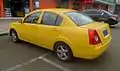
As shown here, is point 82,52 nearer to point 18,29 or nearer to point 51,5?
point 18,29

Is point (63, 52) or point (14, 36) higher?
point (14, 36)

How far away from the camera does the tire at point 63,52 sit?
603 cm

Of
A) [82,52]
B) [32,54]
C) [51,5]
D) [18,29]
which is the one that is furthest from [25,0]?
[82,52]

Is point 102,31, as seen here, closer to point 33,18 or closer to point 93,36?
point 93,36

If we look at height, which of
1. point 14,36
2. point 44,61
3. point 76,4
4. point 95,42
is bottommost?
point 44,61

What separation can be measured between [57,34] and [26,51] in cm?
165

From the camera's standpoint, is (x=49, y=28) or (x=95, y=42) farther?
(x=49, y=28)

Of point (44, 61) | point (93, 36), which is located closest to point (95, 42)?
point (93, 36)

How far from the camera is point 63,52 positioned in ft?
20.4

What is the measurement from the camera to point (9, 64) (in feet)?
19.7

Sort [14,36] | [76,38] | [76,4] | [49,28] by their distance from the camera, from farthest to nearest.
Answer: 1. [76,4]
2. [14,36]
3. [49,28]
4. [76,38]

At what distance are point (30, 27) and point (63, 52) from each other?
1.79m

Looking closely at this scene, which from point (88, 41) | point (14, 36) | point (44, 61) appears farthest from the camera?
point (14, 36)

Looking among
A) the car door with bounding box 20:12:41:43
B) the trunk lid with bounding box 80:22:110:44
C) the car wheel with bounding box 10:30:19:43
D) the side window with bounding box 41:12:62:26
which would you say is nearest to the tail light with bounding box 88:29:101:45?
the trunk lid with bounding box 80:22:110:44
